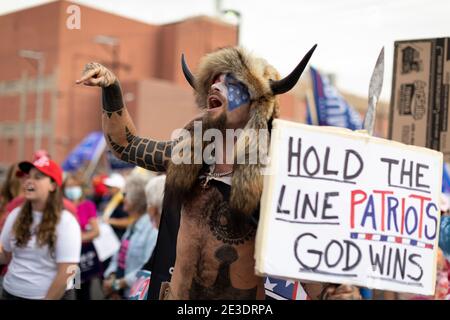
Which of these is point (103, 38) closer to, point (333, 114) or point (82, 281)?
point (333, 114)

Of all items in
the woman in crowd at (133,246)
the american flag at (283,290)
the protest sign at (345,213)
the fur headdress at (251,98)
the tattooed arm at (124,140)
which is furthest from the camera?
the woman in crowd at (133,246)

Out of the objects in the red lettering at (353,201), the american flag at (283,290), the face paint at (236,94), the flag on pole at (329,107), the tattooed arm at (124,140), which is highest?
the flag on pole at (329,107)

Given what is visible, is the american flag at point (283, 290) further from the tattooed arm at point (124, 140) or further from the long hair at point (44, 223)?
the long hair at point (44, 223)

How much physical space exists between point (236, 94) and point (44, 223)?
2.27 m

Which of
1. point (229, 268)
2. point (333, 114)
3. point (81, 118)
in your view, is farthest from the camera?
point (81, 118)

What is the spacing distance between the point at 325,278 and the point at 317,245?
115 mm

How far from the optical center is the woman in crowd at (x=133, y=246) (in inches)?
203

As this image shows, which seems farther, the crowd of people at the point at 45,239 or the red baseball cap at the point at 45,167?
the red baseball cap at the point at 45,167

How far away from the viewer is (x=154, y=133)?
23.7m

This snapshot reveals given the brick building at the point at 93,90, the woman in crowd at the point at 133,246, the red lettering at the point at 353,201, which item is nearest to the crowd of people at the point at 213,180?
the red lettering at the point at 353,201

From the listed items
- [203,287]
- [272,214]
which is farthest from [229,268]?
[272,214]

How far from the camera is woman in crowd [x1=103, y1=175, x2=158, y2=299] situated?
5.15 meters

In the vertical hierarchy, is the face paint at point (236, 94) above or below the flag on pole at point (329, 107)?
below

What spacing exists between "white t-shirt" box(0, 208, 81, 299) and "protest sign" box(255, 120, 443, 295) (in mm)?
2415
